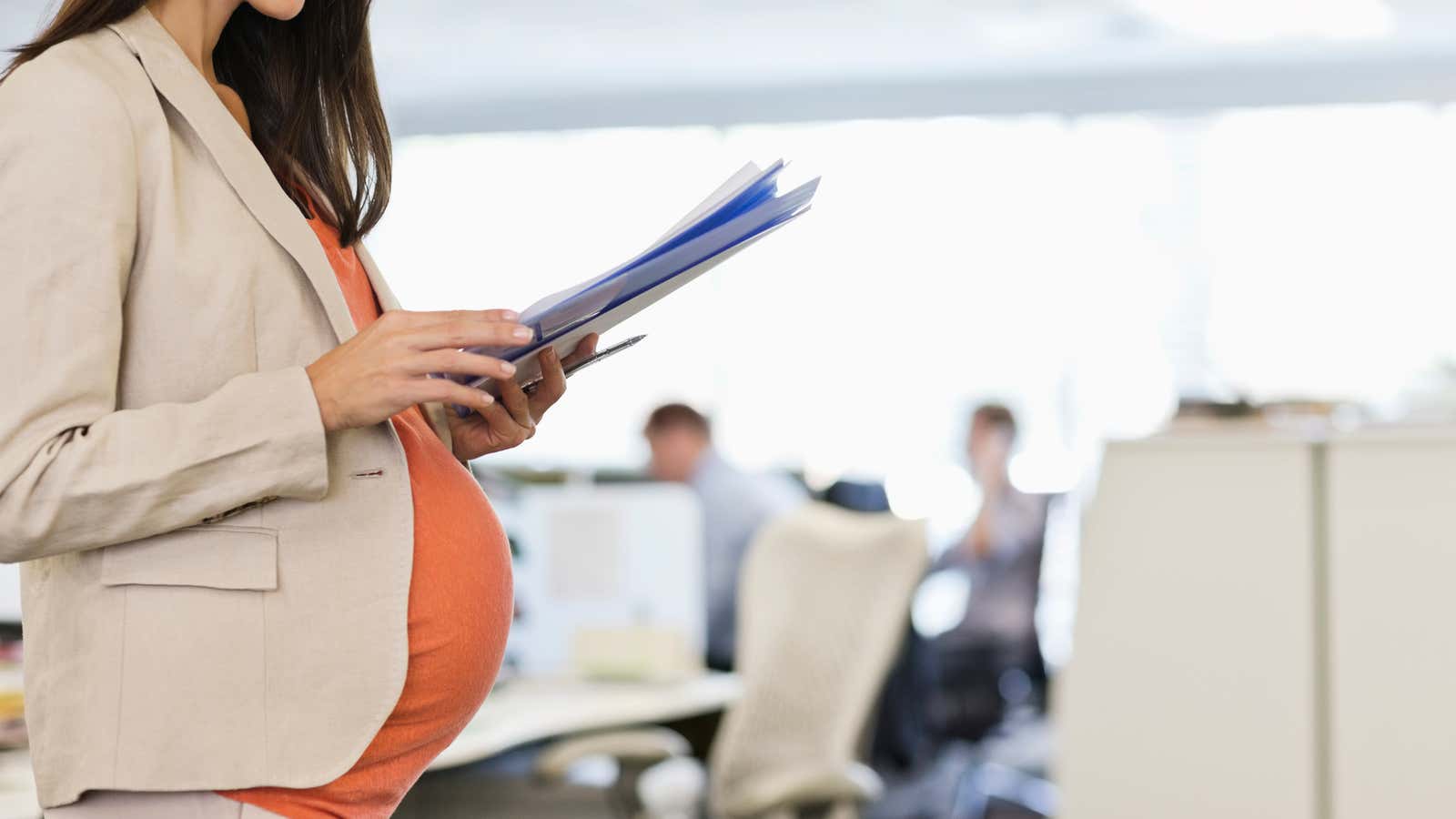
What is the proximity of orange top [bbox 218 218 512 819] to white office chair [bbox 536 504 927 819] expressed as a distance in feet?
5.04

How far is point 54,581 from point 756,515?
12.1 feet

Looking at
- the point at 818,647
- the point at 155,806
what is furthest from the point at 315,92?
the point at 818,647

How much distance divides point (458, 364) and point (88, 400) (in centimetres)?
21

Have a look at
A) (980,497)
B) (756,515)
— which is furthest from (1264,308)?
(756,515)

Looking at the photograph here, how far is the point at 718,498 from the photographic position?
4668mm

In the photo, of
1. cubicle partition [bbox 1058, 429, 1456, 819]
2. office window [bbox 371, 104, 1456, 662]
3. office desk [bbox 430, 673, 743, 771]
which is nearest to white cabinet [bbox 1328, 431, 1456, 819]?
cubicle partition [bbox 1058, 429, 1456, 819]

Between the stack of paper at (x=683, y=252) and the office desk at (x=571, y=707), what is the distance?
145 centimetres

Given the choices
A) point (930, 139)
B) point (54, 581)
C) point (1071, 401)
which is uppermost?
point (930, 139)

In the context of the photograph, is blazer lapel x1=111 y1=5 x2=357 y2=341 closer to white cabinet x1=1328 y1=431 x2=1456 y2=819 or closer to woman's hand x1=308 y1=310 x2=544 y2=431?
woman's hand x1=308 y1=310 x2=544 y2=431

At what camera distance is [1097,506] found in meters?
2.35

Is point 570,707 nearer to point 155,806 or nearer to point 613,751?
point 613,751

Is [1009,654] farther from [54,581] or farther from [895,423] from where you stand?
[54,581]

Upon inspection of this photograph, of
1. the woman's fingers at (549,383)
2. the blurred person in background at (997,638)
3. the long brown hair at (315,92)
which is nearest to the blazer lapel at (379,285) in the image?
the long brown hair at (315,92)

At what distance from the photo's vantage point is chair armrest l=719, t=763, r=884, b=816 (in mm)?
2467
